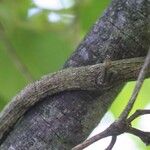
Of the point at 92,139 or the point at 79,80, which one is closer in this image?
the point at 92,139

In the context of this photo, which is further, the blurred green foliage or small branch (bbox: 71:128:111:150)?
the blurred green foliage

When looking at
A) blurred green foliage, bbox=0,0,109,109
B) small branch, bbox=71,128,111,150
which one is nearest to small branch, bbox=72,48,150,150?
small branch, bbox=71,128,111,150

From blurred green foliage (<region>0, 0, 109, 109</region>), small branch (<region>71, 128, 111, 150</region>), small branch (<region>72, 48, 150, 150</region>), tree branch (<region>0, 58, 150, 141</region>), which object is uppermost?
blurred green foliage (<region>0, 0, 109, 109</region>)

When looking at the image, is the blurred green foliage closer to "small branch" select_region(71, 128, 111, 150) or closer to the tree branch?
the tree branch

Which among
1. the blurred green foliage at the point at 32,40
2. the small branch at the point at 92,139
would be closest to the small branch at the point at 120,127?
the small branch at the point at 92,139

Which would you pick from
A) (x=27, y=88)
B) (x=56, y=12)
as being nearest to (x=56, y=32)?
(x=56, y=12)

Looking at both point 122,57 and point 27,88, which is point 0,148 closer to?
point 27,88

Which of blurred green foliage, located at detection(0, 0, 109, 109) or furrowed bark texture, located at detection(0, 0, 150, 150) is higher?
blurred green foliage, located at detection(0, 0, 109, 109)

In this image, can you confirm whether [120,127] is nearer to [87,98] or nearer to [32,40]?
[87,98]

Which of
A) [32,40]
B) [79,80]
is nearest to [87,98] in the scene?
[79,80]
